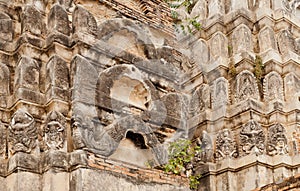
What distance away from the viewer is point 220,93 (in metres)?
9.91

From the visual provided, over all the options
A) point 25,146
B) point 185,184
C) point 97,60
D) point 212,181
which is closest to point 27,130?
point 25,146

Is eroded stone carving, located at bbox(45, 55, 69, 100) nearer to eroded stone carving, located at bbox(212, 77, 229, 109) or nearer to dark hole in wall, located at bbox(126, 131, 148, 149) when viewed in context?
dark hole in wall, located at bbox(126, 131, 148, 149)

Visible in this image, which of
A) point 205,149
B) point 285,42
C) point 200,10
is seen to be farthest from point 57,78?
point 200,10

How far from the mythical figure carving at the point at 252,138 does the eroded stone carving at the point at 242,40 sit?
167 centimetres

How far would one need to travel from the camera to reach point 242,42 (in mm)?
10172

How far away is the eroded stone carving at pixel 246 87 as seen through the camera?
948 cm

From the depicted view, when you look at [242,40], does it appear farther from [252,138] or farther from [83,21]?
[83,21]

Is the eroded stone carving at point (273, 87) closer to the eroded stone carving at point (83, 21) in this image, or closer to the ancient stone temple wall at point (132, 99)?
the ancient stone temple wall at point (132, 99)

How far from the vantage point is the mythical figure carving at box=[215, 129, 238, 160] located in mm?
9227

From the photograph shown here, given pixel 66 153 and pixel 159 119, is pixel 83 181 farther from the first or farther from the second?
pixel 159 119

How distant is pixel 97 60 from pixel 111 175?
1616mm

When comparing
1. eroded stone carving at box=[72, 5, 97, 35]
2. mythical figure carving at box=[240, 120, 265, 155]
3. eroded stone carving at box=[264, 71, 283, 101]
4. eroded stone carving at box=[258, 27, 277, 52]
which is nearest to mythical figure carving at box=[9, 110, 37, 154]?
eroded stone carving at box=[72, 5, 97, 35]

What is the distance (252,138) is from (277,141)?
439mm

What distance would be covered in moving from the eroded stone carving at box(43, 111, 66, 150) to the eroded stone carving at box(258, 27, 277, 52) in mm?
5086
